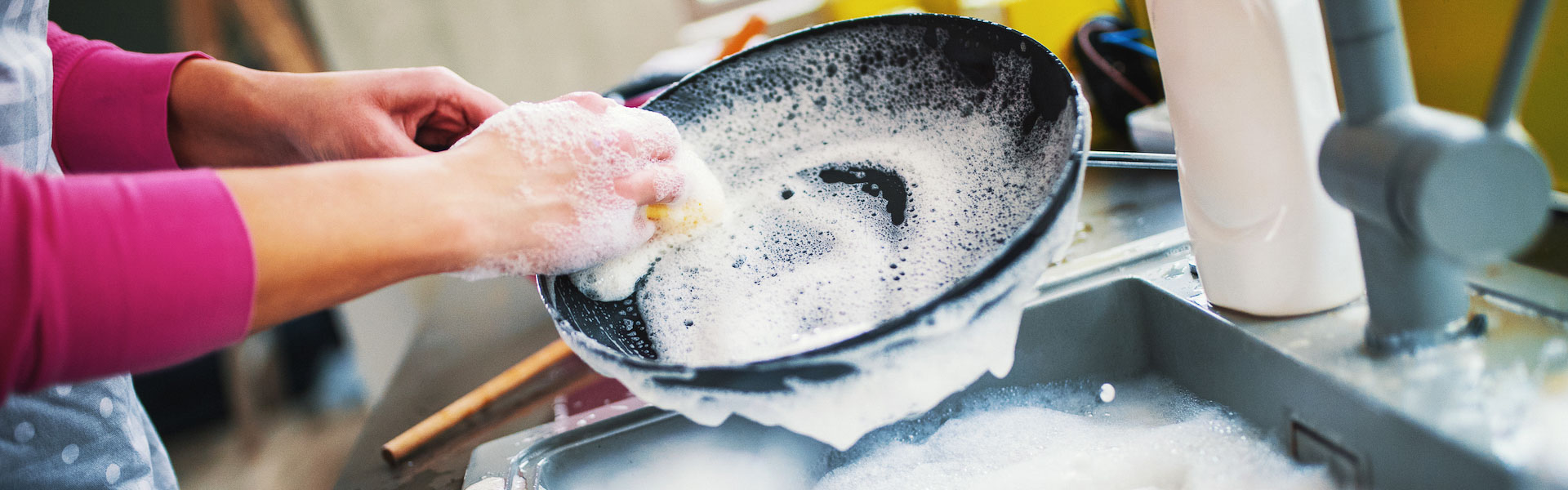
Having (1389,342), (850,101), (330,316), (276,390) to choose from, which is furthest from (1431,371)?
(276,390)

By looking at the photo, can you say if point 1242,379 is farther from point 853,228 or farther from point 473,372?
point 473,372

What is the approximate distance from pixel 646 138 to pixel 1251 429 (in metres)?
0.39

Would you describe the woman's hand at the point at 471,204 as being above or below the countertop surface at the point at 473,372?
above

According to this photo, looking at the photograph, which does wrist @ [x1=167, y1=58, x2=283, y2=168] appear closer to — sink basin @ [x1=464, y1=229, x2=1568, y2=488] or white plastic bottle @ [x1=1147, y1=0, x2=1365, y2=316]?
sink basin @ [x1=464, y1=229, x2=1568, y2=488]

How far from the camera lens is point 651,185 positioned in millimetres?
452

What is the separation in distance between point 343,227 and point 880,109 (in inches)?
13.7

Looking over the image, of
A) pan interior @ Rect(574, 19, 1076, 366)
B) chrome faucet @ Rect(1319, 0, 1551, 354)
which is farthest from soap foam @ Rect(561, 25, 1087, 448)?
chrome faucet @ Rect(1319, 0, 1551, 354)

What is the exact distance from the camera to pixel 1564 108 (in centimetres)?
53

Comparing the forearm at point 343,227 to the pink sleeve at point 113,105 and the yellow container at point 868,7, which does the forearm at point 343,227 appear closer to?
the pink sleeve at point 113,105

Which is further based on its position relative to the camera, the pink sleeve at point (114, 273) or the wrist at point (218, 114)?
the wrist at point (218, 114)

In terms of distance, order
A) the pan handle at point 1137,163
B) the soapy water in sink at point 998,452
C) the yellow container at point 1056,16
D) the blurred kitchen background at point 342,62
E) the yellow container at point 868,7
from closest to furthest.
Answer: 1. the soapy water in sink at point 998,452
2. the pan handle at point 1137,163
3. the yellow container at point 1056,16
4. the yellow container at point 868,7
5. the blurred kitchen background at point 342,62

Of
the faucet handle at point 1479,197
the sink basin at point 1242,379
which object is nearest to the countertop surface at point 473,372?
the sink basin at point 1242,379

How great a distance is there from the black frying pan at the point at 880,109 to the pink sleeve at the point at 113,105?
389 mm

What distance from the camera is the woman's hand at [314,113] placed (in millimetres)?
589
